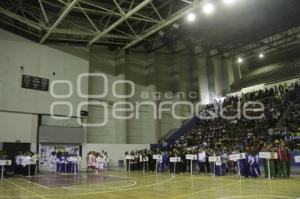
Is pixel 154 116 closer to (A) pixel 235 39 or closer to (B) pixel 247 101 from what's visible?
(B) pixel 247 101

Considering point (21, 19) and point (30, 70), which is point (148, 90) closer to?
point (30, 70)

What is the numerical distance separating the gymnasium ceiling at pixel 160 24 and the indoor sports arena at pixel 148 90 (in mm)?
96

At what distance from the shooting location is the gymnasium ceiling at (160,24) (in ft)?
62.9

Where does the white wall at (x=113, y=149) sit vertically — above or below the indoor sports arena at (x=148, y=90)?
below

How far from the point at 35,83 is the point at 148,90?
1028cm

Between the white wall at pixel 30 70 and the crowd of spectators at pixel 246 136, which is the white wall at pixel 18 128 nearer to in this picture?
the white wall at pixel 30 70

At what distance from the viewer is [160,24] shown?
65.3 ft

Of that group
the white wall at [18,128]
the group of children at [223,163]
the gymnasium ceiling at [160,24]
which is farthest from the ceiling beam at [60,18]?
the group of children at [223,163]

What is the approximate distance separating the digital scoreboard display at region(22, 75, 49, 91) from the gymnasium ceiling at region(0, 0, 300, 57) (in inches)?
106

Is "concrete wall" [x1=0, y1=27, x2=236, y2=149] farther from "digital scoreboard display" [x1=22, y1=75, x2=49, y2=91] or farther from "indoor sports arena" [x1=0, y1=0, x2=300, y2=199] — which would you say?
"digital scoreboard display" [x1=22, y1=75, x2=49, y2=91]

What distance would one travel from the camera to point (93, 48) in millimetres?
25688

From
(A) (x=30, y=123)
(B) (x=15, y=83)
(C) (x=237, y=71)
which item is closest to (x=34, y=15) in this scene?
(B) (x=15, y=83)

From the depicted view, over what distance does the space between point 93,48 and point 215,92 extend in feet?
42.1

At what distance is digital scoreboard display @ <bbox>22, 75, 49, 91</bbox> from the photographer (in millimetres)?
20862
